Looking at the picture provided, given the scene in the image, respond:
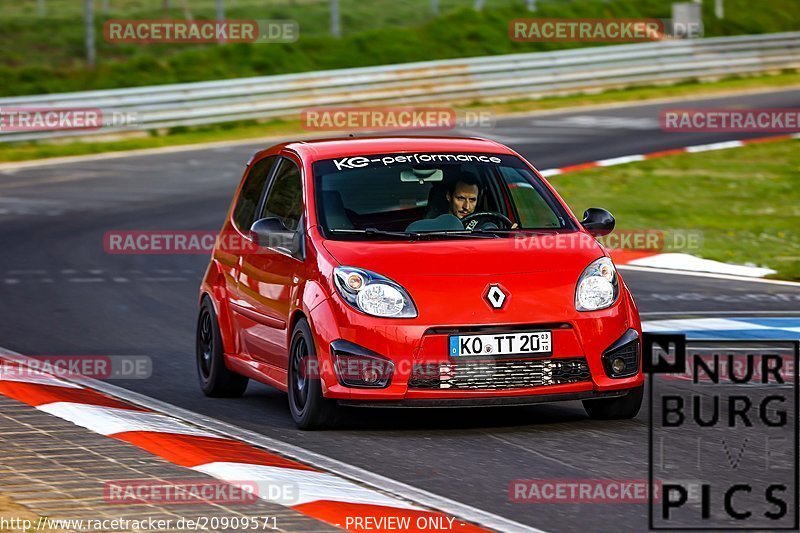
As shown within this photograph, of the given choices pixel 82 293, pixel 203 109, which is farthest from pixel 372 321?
pixel 203 109

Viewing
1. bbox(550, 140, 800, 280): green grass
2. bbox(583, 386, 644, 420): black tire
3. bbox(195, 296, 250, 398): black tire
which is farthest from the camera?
bbox(550, 140, 800, 280): green grass

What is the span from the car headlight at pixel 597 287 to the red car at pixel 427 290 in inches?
0.4

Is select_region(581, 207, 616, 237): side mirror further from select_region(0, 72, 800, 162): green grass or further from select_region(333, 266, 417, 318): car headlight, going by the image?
select_region(0, 72, 800, 162): green grass

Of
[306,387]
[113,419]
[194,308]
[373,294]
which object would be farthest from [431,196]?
[194,308]

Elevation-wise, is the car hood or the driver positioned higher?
the driver

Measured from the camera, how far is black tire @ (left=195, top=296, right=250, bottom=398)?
10062mm

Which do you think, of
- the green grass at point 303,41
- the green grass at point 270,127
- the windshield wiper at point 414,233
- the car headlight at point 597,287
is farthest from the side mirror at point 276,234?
the green grass at point 303,41

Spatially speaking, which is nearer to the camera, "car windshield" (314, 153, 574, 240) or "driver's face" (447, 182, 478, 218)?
"car windshield" (314, 153, 574, 240)

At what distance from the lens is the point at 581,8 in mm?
40812

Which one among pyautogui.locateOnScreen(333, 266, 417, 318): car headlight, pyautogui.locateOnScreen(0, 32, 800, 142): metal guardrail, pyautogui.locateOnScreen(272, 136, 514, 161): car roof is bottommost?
pyautogui.locateOnScreen(333, 266, 417, 318): car headlight

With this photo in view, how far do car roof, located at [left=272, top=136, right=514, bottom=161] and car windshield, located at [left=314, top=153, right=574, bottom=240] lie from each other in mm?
61

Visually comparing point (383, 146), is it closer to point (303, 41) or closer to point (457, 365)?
point (457, 365)

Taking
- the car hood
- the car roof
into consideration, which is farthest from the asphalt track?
the car roof

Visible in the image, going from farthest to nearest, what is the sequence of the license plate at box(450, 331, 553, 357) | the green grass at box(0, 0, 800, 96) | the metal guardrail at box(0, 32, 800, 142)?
1. the green grass at box(0, 0, 800, 96)
2. the metal guardrail at box(0, 32, 800, 142)
3. the license plate at box(450, 331, 553, 357)
